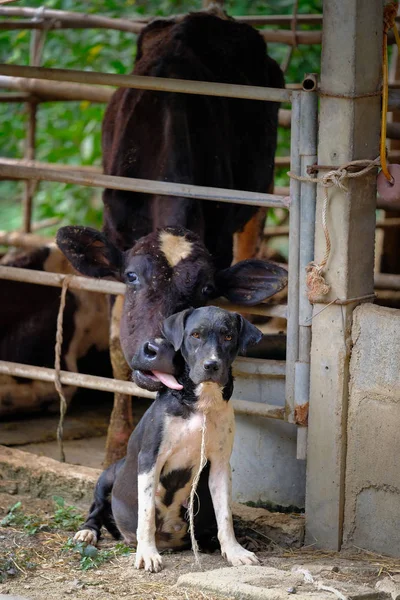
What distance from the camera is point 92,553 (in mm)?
3822

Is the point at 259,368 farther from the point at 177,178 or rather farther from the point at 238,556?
the point at 177,178

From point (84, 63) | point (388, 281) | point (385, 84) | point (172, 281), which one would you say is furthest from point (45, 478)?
point (84, 63)

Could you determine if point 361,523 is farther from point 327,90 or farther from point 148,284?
point 327,90

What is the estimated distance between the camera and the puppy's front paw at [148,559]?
3.60m

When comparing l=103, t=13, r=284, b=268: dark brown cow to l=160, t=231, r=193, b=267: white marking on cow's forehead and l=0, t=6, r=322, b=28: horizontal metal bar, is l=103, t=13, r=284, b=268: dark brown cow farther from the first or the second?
l=0, t=6, r=322, b=28: horizontal metal bar

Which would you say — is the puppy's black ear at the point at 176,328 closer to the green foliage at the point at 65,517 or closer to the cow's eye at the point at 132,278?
the cow's eye at the point at 132,278

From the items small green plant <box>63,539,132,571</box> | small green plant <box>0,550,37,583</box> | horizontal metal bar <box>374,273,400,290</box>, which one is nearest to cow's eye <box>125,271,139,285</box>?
small green plant <box>63,539,132,571</box>

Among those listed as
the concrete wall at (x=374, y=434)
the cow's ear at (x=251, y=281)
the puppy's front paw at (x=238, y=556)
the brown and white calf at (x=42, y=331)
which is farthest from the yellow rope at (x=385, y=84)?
the brown and white calf at (x=42, y=331)

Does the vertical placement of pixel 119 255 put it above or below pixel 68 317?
above

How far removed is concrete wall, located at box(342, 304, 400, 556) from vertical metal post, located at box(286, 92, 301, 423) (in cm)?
28

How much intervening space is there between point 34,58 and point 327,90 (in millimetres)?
4302

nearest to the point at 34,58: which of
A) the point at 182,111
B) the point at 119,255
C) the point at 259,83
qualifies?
the point at 259,83

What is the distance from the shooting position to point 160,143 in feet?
17.7

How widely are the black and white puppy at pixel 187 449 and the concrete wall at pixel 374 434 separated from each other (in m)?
0.49
